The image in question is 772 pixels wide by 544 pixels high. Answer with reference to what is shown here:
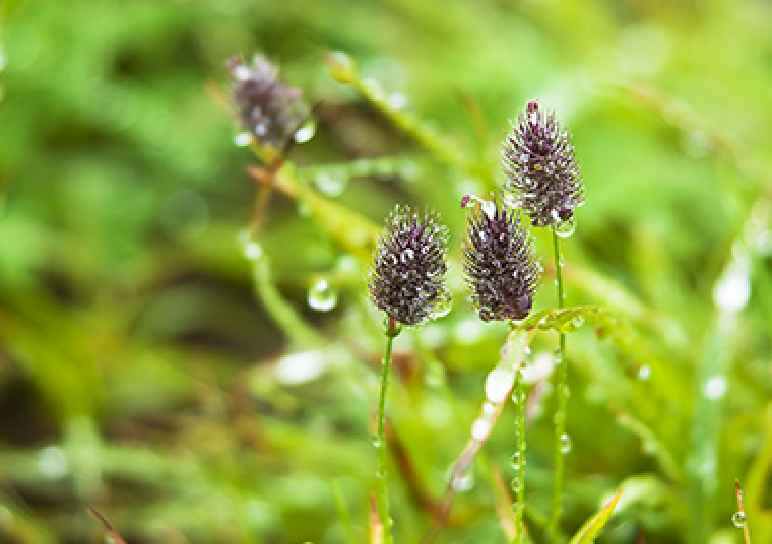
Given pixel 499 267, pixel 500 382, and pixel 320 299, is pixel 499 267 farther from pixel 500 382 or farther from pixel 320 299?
pixel 320 299

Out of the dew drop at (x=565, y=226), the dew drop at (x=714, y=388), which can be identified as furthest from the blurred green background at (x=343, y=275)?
the dew drop at (x=565, y=226)

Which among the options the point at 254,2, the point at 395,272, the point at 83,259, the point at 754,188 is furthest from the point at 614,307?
the point at 254,2

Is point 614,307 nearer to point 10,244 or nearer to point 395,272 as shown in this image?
point 395,272

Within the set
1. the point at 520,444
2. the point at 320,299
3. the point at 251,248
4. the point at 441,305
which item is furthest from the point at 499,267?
the point at 251,248

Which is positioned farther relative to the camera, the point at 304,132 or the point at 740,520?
the point at 304,132

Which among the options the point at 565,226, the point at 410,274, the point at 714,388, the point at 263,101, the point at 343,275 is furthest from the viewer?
the point at 343,275

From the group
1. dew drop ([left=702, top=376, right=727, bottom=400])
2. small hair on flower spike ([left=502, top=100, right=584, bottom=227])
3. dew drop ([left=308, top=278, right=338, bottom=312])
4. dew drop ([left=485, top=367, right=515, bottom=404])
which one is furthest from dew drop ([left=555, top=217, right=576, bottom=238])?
dew drop ([left=702, top=376, right=727, bottom=400])

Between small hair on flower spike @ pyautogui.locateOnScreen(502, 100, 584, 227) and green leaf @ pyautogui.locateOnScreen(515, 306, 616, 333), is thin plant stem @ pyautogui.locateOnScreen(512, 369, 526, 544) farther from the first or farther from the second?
small hair on flower spike @ pyautogui.locateOnScreen(502, 100, 584, 227)
